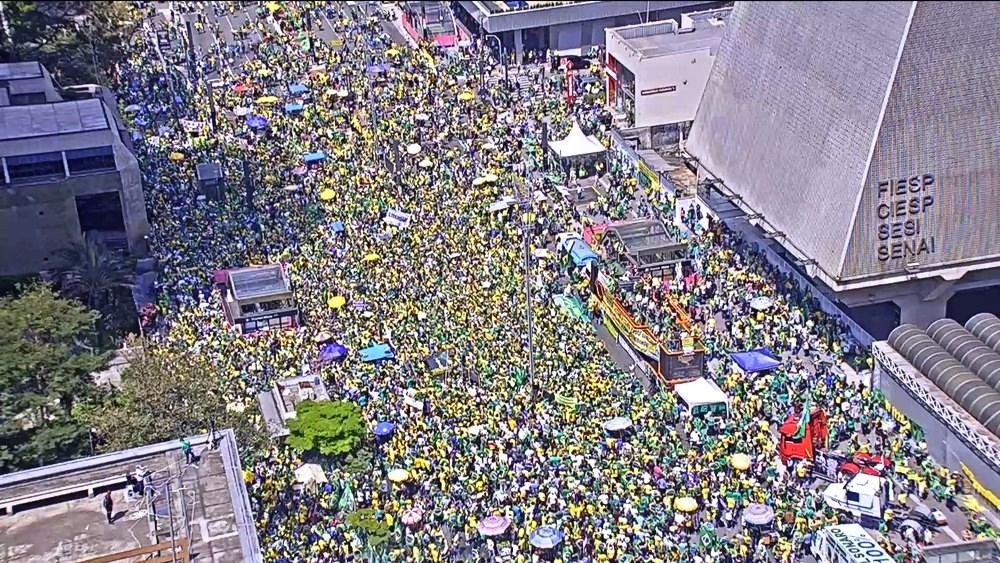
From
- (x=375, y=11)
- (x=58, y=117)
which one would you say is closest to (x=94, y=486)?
(x=58, y=117)

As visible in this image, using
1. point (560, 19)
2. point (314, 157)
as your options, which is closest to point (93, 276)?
point (314, 157)

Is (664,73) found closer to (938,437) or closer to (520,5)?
(520,5)

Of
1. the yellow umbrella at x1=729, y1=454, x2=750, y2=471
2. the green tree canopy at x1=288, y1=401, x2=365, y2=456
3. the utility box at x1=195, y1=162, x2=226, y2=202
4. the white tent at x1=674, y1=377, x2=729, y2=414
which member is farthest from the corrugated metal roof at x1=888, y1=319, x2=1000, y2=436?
the utility box at x1=195, y1=162, x2=226, y2=202

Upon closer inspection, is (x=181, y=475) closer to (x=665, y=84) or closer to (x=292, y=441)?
(x=292, y=441)

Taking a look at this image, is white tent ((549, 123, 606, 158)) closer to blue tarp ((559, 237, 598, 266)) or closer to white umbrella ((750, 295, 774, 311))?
blue tarp ((559, 237, 598, 266))

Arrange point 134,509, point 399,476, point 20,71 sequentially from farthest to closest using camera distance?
point 20,71
point 399,476
point 134,509

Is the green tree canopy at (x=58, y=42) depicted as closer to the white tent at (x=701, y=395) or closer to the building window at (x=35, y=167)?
the building window at (x=35, y=167)

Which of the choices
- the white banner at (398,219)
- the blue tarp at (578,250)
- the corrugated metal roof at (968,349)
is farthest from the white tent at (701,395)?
the white banner at (398,219)
